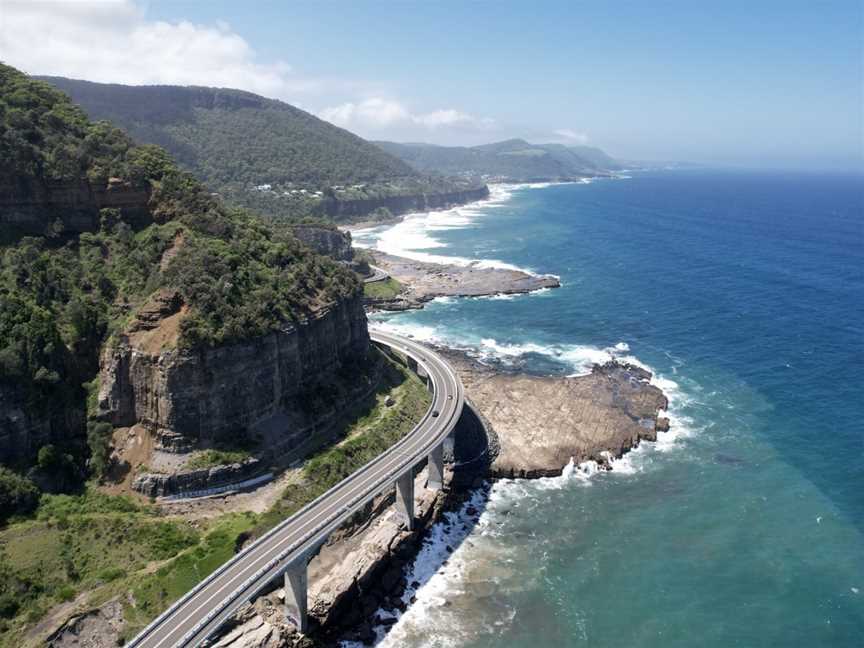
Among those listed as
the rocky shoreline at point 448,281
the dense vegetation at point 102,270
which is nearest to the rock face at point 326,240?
the rocky shoreline at point 448,281

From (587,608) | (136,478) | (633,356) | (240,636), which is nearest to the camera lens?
(240,636)

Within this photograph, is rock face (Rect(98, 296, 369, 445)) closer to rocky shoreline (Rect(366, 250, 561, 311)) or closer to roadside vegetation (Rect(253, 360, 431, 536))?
roadside vegetation (Rect(253, 360, 431, 536))

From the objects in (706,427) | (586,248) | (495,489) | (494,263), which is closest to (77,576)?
(495,489)

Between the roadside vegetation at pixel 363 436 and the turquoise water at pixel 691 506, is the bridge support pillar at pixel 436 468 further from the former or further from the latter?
the turquoise water at pixel 691 506

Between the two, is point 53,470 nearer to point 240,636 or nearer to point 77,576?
point 77,576

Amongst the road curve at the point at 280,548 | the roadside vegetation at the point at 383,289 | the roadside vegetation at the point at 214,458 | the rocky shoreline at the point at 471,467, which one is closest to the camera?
the road curve at the point at 280,548

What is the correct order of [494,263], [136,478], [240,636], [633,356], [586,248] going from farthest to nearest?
[586,248] < [494,263] < [633,356] < [136,478] < [240,636]
